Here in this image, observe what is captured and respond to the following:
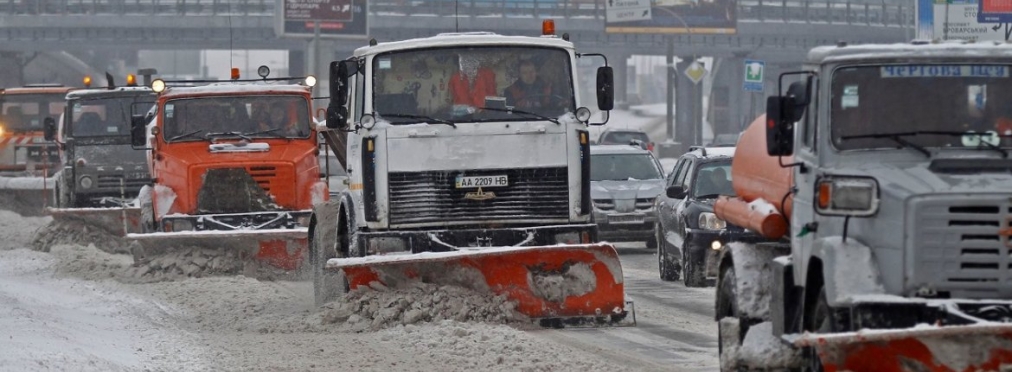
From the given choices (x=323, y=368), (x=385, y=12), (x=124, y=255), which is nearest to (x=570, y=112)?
(x=323, y=368)

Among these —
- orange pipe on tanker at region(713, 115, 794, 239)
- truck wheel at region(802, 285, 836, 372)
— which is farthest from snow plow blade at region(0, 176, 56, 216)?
truck wheel at region(802, 285, 836, 372)

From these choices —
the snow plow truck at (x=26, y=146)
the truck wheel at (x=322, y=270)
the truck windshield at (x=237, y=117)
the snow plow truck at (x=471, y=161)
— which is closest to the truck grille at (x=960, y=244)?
the snow plow truck at (x=471, y=161)

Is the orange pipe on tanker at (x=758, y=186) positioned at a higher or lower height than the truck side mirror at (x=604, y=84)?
lower

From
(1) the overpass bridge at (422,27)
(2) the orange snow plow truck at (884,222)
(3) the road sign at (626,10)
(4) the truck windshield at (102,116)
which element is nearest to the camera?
(2) the orange snow plow truck at (884,222)

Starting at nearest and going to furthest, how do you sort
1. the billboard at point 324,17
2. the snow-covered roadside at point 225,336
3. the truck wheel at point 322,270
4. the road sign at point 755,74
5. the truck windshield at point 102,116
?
the snow-covered roadside at point 225,336 → the truck wheel at point 322,270 → the truck windshield at point 102,116 → the road sign at point 755,74 → the billboard at point 324,17

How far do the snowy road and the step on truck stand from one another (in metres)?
4.73

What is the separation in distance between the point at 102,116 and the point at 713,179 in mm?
8676

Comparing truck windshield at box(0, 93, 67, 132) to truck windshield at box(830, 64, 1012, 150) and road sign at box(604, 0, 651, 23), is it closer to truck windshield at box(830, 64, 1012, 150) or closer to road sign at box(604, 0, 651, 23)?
truck windshield at box(830, 64, 1012, 150)

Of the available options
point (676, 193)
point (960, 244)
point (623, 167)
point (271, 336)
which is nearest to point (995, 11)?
point (623, 167)

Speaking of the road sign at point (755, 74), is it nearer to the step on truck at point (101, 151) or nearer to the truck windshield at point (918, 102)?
the step on truck at point (101, 151)

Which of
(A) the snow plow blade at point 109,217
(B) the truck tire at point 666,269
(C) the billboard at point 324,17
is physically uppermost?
(C) the billboard at point 324,17

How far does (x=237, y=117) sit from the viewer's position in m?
18.1

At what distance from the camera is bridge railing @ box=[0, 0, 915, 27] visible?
80688 mm

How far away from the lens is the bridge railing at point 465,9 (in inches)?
3177
